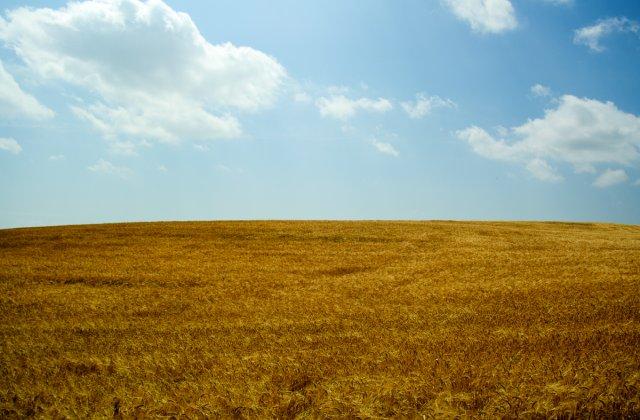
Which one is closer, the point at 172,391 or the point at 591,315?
the point at 172,391

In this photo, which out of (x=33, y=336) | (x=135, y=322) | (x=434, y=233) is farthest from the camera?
(x=434, y=233)

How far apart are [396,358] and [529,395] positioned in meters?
2.39

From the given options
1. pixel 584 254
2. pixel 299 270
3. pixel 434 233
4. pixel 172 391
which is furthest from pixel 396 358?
pixel 434 233

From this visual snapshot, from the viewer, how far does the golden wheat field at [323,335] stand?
538cm

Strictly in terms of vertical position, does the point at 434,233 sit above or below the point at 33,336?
above

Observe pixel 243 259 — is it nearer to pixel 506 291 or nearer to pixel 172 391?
pixel 506 291

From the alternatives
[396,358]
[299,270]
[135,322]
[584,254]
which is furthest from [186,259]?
[584,254]

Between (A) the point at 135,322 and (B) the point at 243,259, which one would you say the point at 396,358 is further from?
(B) the point at 243,259

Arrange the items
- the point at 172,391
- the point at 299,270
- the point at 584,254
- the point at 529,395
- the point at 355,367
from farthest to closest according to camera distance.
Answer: the point at 584,254 < the point at 299,270 < the point at 355,367 < the point at 172,391 < the point at 529,395

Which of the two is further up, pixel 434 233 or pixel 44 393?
pixel 434 233

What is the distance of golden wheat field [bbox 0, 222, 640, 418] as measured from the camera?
5.38m

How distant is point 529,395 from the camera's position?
16.8ft

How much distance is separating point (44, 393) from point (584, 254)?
69.2 feet

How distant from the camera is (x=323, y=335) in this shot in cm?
867
